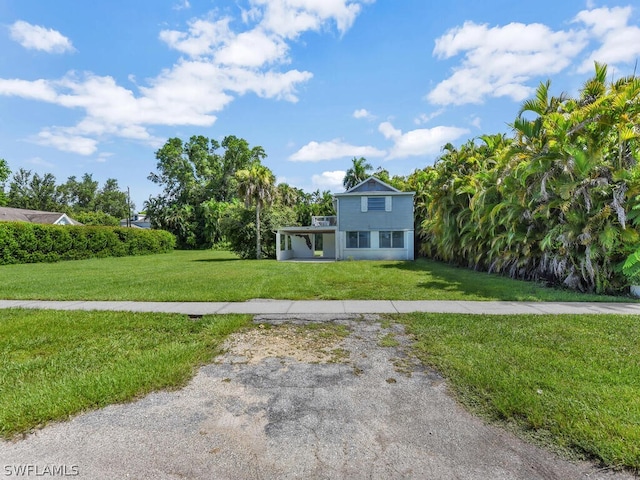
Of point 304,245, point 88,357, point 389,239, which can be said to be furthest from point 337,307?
point 304,245

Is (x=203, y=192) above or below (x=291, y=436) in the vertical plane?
above

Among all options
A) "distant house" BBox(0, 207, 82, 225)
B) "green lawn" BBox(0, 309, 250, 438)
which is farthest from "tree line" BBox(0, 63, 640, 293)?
"distant house" BBox(0, 207, 82, 225)

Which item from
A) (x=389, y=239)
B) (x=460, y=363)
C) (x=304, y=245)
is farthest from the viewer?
(x=304, y=245)

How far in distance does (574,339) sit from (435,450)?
12.8 feet

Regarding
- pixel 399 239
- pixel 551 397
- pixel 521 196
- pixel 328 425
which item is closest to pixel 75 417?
pixel 328 425

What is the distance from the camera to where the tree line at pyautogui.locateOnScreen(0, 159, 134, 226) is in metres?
52.0

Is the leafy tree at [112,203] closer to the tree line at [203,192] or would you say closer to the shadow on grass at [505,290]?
the tree line at [203,192]

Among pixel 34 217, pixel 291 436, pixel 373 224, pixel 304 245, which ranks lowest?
pixel 291 436

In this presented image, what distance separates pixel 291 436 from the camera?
2.78m

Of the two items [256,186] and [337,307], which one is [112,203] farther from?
[337,307]

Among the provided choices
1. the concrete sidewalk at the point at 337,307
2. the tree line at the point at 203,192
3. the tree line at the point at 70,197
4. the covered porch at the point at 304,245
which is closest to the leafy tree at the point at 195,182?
the tree line at the point at 203,192

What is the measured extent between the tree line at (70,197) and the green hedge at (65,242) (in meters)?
17.0

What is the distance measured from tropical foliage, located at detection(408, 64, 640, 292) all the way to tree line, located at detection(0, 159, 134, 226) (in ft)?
153

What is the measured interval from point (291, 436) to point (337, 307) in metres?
4.74
